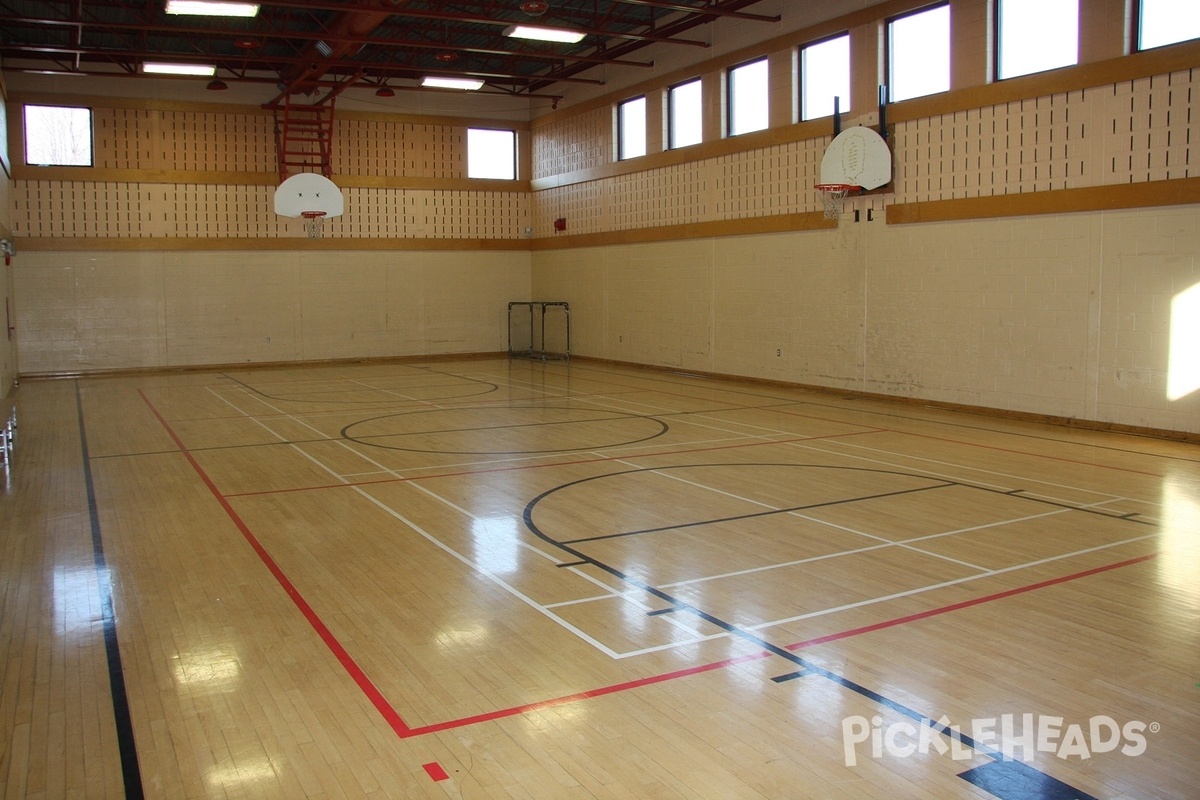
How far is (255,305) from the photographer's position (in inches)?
814

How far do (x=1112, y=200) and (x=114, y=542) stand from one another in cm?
1071

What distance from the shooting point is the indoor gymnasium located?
3977 mm

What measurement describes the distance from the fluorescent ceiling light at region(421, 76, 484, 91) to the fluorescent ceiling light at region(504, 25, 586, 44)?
375cm

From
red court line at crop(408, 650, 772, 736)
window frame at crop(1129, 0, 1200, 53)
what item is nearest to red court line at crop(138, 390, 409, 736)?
red court line at crop(408, 650, 772, 736)

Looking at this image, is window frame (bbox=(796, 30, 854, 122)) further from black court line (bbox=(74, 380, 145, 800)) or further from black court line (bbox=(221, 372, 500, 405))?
black court line (bbox=(74, 380, 145, 800))

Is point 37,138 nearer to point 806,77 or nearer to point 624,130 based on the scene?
point 624,130

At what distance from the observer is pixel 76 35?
16.5 m

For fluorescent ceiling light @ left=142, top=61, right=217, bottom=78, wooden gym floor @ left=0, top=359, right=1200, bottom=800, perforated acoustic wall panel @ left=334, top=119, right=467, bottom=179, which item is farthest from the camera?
perforated acoustic wall panel @ left=334, top=119, right=467, bottom=179

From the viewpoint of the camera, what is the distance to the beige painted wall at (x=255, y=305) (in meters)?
19.1

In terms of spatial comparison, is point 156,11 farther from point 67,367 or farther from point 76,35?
point 67,367

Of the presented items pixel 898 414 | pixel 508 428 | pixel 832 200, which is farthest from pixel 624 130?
pixel 508 428

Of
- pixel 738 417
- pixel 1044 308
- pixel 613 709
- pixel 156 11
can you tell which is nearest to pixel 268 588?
pixel 613 709

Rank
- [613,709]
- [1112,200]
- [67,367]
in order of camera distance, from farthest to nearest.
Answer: [67,367] → [1112,200] → [613,709]

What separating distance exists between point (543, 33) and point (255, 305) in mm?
8935
